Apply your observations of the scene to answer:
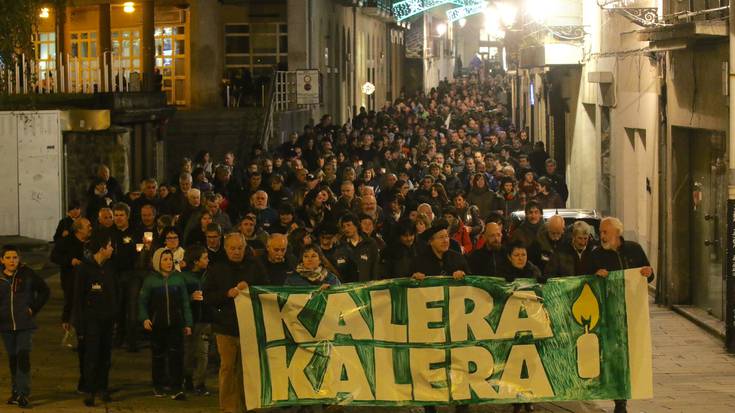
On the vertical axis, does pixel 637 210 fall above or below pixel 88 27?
below

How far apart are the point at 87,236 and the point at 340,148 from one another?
14366 millimetres

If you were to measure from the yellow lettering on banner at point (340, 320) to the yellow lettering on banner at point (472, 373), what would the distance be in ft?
2.61

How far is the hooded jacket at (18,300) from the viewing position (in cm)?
1245

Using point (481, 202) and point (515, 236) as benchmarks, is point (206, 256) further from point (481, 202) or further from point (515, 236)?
point (481, 202)

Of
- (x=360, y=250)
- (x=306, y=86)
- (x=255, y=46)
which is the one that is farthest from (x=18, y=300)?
(x=255, y=46)

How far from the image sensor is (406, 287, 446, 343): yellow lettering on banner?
11695 millimetres

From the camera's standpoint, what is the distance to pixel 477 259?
12.7 meters

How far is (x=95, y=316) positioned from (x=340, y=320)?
2524mm

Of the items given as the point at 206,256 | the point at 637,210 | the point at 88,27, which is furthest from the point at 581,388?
the point at 88,27

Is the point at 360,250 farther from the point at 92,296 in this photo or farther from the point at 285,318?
the point at 92,296

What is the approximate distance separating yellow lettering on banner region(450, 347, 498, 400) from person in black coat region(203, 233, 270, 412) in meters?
1.78

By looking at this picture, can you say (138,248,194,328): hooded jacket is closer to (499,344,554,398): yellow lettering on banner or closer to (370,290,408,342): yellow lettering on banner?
(370,290,408,342): yellow lettering on banner

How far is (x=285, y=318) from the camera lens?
11.6 metres

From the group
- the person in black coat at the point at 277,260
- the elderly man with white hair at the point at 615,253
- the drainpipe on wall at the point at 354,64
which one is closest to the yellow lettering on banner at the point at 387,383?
the person in black coat at the point at 277,260
